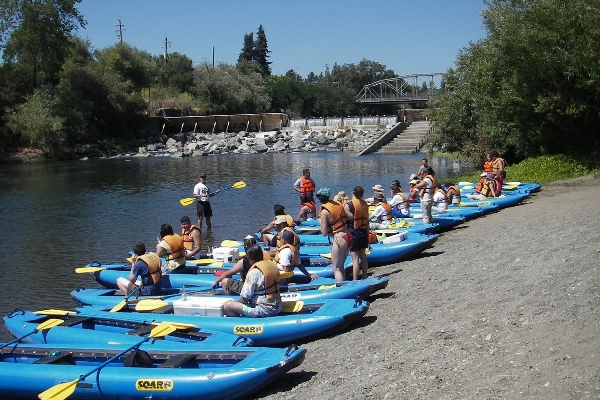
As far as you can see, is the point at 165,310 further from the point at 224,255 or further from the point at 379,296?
the point at 379,296

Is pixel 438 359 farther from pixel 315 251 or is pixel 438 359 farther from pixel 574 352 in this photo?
pixel 315 251

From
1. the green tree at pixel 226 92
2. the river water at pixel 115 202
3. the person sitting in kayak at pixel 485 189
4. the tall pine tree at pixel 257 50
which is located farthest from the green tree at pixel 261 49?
the person sitting in kayak at pixel 485 189

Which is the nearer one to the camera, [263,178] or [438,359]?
[438,359]

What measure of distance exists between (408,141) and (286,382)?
4816 centimetres

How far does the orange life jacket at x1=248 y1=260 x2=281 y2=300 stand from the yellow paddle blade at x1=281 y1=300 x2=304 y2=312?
495mm

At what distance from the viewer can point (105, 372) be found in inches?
278

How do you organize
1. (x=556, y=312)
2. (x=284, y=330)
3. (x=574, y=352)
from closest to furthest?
(x=574, y=352) < (x=556, y=312) < (x=284, y=330)

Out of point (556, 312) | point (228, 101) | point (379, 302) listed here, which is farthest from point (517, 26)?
point (228, 101)

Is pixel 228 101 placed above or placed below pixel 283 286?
above

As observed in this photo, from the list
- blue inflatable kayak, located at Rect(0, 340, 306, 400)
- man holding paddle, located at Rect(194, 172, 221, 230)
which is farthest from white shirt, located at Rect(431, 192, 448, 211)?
blue inflatable kayak, located at Rect(0, 340, 306, 400)

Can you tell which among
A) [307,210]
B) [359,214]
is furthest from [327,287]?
[307,210]

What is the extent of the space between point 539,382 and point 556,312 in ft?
5.68

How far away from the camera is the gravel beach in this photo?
571 centimetres

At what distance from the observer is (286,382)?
23.5 feet
